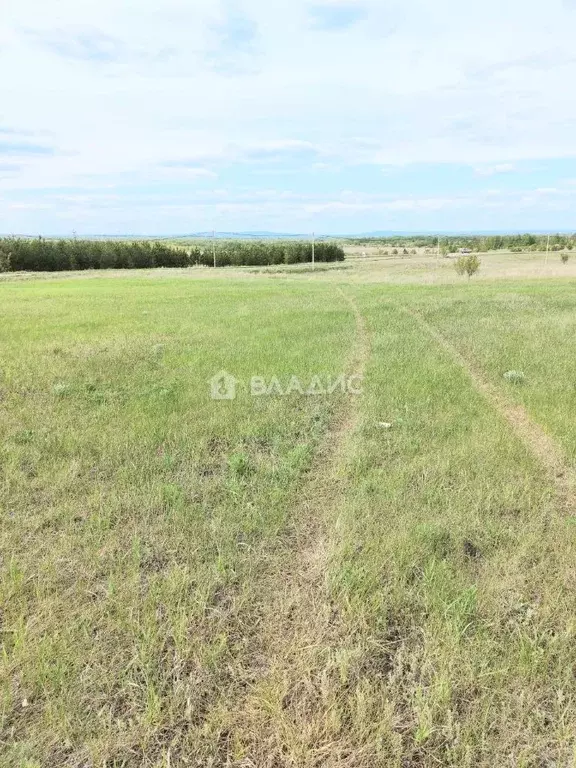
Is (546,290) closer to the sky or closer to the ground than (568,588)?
closer to the sky

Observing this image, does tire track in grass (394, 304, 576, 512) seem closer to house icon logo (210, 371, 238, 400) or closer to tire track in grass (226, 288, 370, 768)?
tire track in grass (226, 288, 370, 768)

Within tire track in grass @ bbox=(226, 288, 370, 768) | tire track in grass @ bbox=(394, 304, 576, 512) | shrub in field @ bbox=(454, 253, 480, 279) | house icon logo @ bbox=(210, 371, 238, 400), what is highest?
shrub in field @ bbox=(454, 253, 480, 279)

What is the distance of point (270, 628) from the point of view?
2961 mm

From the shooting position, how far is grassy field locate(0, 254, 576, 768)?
2.33 meters

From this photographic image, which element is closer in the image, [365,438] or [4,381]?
[365,438]

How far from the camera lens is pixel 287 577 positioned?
11.3ft

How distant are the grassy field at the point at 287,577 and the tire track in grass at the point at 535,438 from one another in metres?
0.03

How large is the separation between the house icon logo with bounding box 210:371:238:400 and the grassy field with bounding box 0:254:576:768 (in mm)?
215

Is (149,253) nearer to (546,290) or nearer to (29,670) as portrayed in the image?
(546,290)

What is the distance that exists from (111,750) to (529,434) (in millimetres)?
5561

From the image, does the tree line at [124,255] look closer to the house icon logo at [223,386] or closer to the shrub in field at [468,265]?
the shrub in field at [468,265]

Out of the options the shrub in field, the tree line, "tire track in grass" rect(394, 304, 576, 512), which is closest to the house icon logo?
"tire track in grass" rect(394, 304, 576, 512)

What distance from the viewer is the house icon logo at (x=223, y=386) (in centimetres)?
762

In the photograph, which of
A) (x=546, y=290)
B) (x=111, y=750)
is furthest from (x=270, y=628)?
(x=546, y=290)
